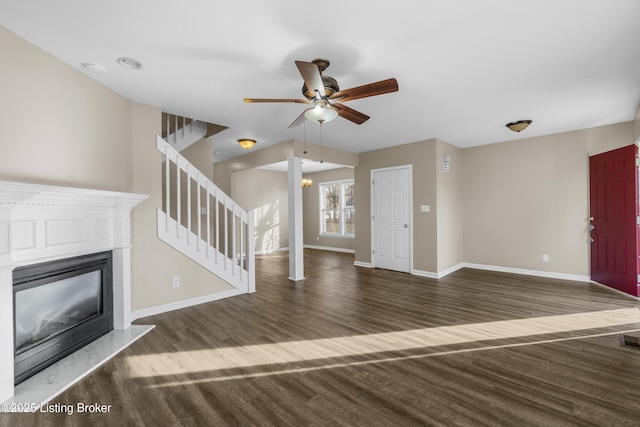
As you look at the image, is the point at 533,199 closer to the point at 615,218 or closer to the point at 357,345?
the point at 615,218

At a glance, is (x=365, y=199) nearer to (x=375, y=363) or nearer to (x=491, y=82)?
(x=491, y=82)

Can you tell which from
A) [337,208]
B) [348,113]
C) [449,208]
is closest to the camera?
[348,113]

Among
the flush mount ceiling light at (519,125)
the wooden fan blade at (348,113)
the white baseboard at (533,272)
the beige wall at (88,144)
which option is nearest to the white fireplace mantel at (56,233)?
the beige wall at (88,144)

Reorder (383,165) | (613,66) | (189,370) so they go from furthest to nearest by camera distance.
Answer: (383,165) → (613,66) → (189,370)

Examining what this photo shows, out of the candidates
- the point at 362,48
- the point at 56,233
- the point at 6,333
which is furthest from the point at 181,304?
the point at 362,48

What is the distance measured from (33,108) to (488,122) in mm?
5237

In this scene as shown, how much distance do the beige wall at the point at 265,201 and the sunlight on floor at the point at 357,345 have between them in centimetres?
544

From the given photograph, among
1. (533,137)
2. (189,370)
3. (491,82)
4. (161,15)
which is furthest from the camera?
(533,137)

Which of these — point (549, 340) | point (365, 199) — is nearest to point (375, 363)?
point (549, 340)

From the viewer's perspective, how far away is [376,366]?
7.40 feet

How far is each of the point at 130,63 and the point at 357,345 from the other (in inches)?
127

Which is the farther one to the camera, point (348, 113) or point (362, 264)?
point (362, 264)

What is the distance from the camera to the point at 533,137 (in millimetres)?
5156

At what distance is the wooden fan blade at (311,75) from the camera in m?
1.98
